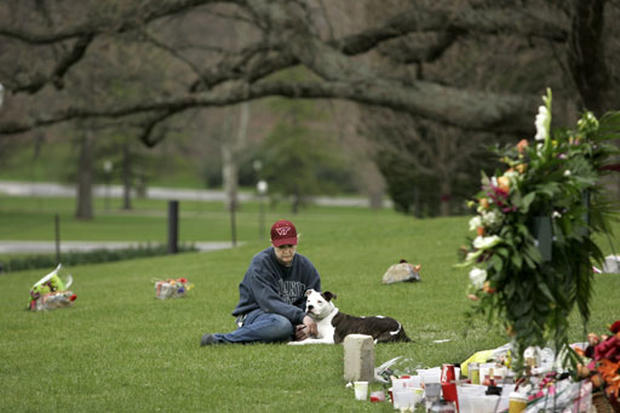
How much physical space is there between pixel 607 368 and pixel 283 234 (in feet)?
12.7

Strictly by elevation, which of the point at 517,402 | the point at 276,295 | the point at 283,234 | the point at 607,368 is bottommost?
the point at 517,402

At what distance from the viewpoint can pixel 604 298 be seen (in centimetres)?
1141

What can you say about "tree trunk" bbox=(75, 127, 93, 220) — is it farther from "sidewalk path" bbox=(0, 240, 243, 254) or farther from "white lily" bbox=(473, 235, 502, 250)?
"white lily" bbox=(473, 235, 502, 250)

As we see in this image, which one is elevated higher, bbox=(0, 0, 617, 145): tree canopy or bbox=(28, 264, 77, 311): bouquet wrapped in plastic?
bbox=(0, 0, 617, 145): tree canopy

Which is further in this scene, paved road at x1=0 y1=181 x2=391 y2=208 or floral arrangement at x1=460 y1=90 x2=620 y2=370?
paved road at x1=0 y1=181 x2=391 y2=208

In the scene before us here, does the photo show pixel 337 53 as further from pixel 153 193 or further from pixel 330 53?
pixel 153 193

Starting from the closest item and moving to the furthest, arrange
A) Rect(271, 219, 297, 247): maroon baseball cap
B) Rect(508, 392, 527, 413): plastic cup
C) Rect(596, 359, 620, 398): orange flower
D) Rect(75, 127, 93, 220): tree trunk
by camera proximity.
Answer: Rect(596, 359, 620, 398): orange flower < Rect(508, 392, 527, 413): plastic cup < Rect(271, 219, 297, 247): maroon baseball cap < Rect(75, 127, 93, 220): tree trunk

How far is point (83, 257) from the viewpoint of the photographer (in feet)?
80.0

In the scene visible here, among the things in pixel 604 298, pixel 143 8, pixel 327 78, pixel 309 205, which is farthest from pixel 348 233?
pixel 309 205

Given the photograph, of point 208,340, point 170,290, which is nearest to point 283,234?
point 208,340

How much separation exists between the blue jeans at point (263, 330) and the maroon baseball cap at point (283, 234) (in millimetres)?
753

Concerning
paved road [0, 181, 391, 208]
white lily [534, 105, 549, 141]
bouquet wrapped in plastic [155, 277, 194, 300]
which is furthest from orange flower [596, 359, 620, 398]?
paved road [0, 181, 391, 208]

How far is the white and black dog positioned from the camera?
8781mm

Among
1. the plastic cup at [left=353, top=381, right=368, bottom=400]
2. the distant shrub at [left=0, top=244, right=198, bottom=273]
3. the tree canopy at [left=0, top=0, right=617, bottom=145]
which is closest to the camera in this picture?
the plastic cup at [left=353, top=381, right=368, bottom=400]
